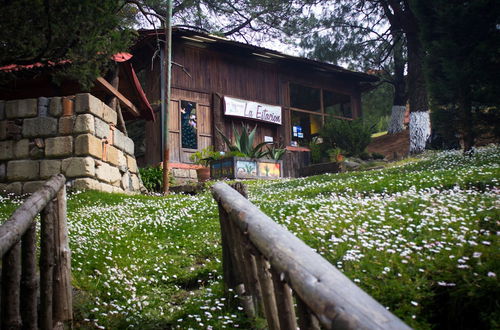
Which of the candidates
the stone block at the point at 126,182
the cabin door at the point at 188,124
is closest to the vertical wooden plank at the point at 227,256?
the stone block at the point at 126,182

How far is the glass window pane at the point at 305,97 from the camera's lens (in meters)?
27.5

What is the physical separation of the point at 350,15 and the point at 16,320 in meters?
24.8

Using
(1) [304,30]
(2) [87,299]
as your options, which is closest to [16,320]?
(2) [87,299]

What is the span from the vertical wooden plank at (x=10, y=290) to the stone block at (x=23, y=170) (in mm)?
9222

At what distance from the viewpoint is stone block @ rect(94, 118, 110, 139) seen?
12.1 metres

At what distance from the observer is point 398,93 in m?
27.0

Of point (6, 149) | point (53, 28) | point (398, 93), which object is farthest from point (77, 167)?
point (398, 93)

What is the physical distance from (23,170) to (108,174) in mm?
2032

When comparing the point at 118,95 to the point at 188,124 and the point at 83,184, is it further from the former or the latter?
the point at 188,124

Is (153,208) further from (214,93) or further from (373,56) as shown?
(373,56)

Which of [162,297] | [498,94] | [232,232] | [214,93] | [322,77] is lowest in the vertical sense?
[162,297]

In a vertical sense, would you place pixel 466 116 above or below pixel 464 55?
below

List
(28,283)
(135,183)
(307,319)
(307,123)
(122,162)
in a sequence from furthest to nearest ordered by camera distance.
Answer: (307,123) < (135,183) < (122,162) < (28,283) < (307,319)

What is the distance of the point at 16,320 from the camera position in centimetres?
319
